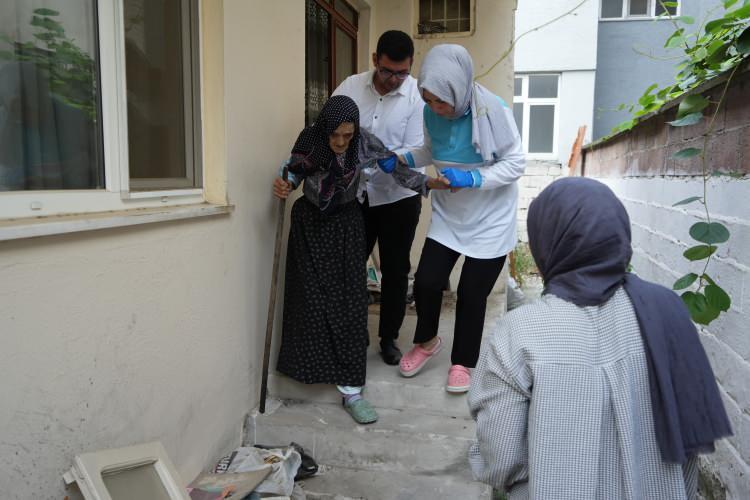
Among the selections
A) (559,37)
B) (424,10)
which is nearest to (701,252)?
(424,10)

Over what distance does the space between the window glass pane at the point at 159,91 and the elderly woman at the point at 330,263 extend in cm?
51

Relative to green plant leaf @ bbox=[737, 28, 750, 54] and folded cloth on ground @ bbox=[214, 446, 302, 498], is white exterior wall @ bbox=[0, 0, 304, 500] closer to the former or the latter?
folded cloth on ground @ bbox=[214, 446, 302, 498]

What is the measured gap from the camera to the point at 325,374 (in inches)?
111

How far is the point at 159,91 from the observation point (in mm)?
2191

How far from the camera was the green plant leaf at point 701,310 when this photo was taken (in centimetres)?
224

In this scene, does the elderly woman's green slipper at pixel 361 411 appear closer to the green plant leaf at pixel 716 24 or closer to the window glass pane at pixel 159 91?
the window glass pane at pixel 159 91

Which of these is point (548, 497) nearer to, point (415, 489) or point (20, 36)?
point (415, 489)

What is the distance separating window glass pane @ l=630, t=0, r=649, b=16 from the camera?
11531 mm

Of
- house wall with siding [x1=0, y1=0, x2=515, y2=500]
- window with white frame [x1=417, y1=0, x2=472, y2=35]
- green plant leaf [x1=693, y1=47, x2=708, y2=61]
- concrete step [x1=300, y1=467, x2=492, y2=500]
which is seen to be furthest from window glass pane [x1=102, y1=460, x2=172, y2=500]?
window with white frame [x1=417, y1=0, x2=472, y2=35]

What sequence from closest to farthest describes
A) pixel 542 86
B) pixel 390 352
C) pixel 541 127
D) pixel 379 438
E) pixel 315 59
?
pixel 379 438 < pixel 390 352 < pixel 315 59 < pixel 542 86 < pixel 541 127

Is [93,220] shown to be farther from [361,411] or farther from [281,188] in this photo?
[361,411]

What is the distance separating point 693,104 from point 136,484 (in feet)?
8.04

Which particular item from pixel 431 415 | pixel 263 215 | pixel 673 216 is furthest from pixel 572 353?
pixel 673 216

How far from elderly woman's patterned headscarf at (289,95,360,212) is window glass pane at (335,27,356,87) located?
5.75 feet
